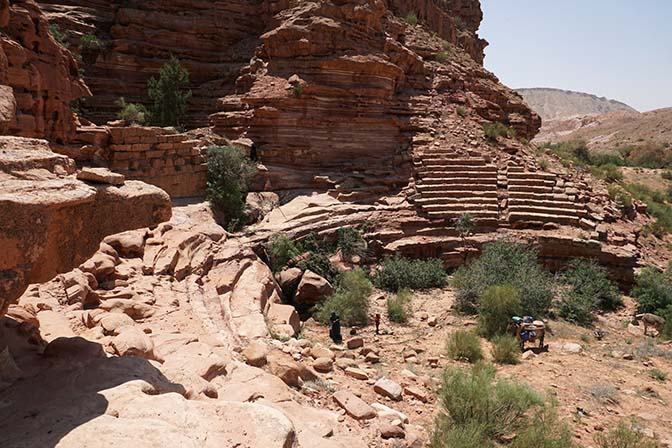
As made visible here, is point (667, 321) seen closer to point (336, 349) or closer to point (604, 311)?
point (604, 311)

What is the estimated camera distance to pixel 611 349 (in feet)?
32.6

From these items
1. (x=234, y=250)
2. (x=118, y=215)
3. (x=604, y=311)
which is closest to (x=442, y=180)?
(x=604, y=311)

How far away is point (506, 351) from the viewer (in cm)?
877

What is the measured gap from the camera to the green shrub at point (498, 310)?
10.2 metres

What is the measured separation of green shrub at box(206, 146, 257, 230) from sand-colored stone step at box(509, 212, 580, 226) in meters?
9.50

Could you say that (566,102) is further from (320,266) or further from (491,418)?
(491,418)

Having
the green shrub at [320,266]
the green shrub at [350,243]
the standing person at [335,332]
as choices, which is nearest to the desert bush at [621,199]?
the green shrub at [350,243]

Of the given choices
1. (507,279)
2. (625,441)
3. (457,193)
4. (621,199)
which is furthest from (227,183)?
(621,199)

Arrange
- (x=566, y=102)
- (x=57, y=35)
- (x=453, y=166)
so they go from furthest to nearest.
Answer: (x=566, y=102), (x=453, y=166), (x=57, y=35)

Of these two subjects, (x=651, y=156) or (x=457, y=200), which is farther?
(x=651, y=156)

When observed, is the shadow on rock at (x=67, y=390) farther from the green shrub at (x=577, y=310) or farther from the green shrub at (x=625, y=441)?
the green shrub at (x=577, y=310)

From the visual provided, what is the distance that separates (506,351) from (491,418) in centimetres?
341

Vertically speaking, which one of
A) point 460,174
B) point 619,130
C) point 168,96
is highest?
point 619,130

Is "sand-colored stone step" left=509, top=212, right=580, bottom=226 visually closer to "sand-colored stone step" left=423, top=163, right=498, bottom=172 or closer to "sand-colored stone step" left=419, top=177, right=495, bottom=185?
"sand-colored stone step" left=419, top=177, right=495, bottom=185
